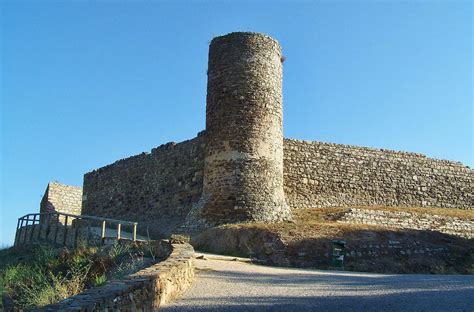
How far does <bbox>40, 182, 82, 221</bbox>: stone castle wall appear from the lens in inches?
1261

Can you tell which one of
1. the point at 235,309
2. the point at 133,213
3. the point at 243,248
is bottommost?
the point at 235,309

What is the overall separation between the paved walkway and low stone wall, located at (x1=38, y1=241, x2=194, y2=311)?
21cm

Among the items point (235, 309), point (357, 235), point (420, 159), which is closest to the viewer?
point (235, 309)

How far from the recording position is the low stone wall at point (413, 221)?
19.6m

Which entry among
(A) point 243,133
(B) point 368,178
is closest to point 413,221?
(B) point 368,178

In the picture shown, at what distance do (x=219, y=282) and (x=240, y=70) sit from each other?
10368mm

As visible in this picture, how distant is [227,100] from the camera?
61.7ft

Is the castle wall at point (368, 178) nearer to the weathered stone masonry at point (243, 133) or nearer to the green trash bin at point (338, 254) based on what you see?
the weathered stone masonry at point (243, 133)

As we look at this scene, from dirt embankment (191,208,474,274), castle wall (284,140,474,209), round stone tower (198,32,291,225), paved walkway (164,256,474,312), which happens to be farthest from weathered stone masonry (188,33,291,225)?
paved walkway (164,256,474,312)

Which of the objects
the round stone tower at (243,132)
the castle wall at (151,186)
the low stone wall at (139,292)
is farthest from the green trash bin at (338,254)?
the castle wall at (151,186)

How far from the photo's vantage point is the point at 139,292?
696 cm

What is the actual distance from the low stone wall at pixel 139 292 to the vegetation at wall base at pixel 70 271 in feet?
6.04

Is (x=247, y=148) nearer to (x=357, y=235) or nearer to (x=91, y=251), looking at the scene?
(x=357, y=235)

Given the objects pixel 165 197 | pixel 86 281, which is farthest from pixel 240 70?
pixel 86 281
